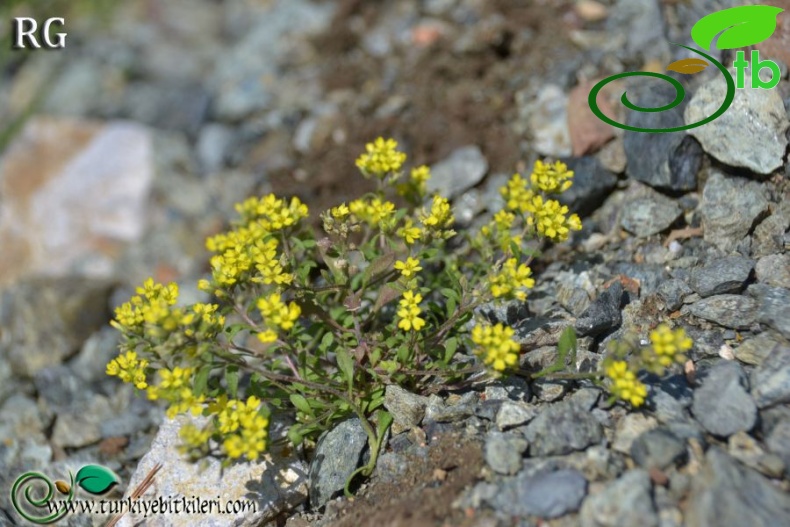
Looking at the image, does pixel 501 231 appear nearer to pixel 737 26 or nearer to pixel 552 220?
pixel 552 220

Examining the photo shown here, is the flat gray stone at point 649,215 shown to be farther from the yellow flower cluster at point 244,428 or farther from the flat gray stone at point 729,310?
the yellow flower cluster at point 244,428

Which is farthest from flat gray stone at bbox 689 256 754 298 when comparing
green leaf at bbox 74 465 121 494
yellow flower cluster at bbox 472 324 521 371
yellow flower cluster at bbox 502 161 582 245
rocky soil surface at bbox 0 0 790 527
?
green leaf at bbox 74 465 121 494

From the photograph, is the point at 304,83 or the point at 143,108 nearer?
the point at 304,83

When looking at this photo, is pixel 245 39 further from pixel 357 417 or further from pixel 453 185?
pixel 357 417

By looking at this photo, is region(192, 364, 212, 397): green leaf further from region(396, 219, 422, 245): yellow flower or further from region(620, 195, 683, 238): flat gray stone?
region(620, 195, 683, 238): flat gray stone

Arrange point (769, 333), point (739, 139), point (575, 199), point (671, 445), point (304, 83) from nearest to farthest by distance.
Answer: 1. point (671, 445)
2. point (769, 333)
3. point (739, 139)
4. point (575, 199)
5. point (304, 83)

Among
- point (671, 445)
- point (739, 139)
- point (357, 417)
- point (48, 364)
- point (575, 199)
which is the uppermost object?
point (739, 139)

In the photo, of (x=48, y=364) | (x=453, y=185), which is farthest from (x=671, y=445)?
(x=48, y=364)

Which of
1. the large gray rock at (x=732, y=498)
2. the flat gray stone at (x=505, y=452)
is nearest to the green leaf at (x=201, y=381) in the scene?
the flat gray stone at (x=505, y=452)
